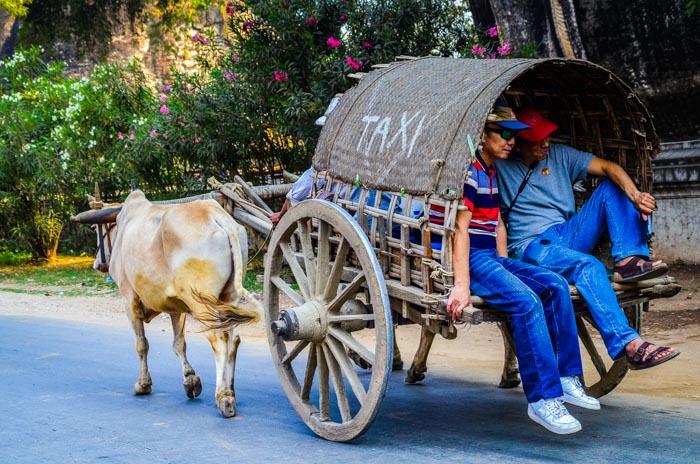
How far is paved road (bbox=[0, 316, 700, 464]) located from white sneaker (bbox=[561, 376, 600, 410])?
238mm

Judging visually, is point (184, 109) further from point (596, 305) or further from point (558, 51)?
point (596, 305)

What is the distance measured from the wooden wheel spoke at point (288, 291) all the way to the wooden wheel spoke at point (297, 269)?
1.6 inches

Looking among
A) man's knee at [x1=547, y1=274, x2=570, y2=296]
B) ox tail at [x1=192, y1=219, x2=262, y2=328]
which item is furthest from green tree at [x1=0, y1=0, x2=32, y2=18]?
man's knee at [x1=547, y1=274, x2=570, y2=296]

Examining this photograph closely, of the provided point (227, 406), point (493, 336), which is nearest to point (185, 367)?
point (227, 406)

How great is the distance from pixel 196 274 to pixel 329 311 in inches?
51.6

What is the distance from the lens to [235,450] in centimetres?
498

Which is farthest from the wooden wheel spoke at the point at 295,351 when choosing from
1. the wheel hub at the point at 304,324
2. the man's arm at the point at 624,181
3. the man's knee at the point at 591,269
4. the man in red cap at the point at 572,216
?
the man's arm at the point at 624,181

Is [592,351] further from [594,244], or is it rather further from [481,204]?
[481,204]

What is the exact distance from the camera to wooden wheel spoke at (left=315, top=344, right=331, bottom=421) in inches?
202

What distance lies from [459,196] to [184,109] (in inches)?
349

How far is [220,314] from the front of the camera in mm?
5859

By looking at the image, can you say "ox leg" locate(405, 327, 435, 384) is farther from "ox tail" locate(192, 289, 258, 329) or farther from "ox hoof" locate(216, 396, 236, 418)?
"ox hoof" locate(216, 396, 236, 418)

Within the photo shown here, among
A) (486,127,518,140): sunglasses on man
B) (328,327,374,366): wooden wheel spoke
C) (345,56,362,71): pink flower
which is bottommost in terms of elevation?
(328,327,374,366): wooden wheel spoke

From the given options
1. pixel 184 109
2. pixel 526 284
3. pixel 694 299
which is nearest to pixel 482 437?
pixel 526 284
